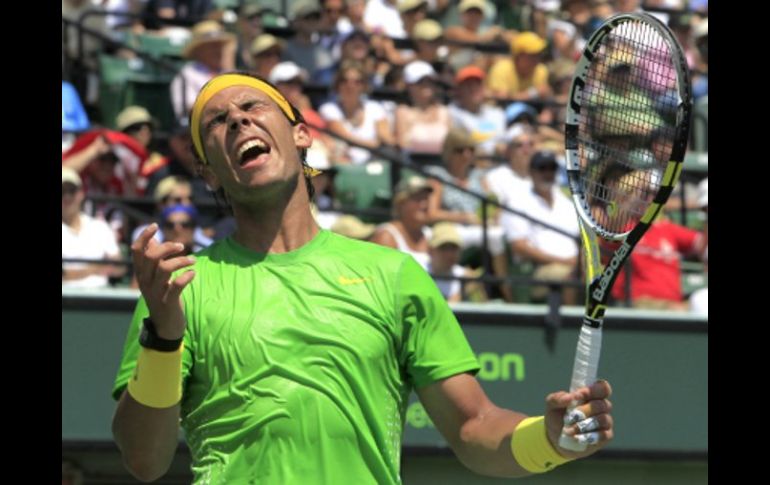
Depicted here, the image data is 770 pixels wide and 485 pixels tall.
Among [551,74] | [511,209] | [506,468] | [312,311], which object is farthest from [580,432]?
[551,74]

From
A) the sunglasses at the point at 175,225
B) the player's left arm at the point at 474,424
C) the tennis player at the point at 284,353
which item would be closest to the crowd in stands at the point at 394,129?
the sunglasses at the point at 175,225

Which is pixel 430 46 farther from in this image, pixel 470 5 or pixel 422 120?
pixel 422 120

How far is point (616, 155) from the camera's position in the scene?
15.3 feet

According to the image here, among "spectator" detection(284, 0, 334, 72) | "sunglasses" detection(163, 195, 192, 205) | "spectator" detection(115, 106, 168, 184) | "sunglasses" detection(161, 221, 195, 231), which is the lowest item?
"sunglasses" detection(161, 221, 195, 231)

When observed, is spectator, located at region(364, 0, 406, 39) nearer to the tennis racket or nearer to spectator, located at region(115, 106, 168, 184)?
spectator, located at region(115, 106, 168, 184)

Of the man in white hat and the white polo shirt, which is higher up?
the man in white hat

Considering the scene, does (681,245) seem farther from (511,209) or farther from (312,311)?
(312,311)

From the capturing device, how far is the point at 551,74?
44.1 feet

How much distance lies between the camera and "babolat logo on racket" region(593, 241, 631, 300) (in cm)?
405

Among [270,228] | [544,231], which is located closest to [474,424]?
[270,228]

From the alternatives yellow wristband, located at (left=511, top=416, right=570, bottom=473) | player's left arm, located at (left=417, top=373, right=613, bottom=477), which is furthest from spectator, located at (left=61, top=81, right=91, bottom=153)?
yellow wristband, located at (left=511, top=416, right=570, bottom=473)

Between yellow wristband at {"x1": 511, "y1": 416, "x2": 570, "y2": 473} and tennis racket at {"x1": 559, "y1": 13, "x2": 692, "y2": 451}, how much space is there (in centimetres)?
13
